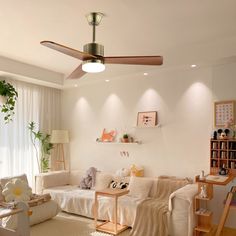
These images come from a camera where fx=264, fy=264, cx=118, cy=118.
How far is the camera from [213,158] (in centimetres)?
411

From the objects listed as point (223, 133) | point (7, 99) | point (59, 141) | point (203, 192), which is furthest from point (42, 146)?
point (223, 133)

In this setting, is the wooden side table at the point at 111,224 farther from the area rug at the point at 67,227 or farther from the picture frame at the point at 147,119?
the picture frame at the point at 147,119

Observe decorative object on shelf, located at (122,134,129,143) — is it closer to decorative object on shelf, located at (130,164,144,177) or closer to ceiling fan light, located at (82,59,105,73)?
decorative object on shelf, located at (130,164,144,177)

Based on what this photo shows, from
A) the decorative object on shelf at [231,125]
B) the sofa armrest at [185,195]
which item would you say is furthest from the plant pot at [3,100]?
the decorative object on shelf at [231,125]

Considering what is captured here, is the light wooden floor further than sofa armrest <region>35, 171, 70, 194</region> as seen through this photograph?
No

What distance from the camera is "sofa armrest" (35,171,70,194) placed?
5158 millimetres

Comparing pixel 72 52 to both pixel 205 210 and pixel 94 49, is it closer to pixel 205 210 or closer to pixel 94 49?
pixel 94 49

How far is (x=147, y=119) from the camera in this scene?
4.95 metres

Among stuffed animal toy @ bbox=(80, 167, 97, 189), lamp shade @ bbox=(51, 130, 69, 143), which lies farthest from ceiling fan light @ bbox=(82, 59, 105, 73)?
lamp shade @ bbox=(51, 130, 69, 143)

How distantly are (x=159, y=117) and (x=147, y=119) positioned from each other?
0.76 ft

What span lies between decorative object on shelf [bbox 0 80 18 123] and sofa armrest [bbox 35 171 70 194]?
1308 mm

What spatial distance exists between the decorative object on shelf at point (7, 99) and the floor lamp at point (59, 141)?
99 cm

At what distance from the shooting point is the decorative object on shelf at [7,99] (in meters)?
4.93

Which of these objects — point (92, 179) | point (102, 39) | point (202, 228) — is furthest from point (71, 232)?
point (102, 39)
